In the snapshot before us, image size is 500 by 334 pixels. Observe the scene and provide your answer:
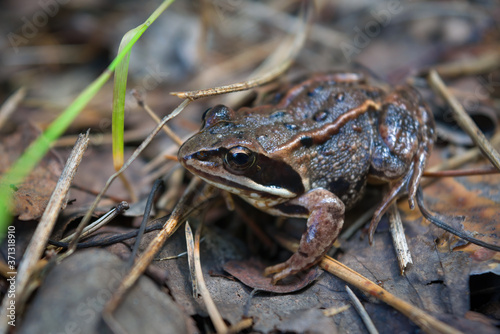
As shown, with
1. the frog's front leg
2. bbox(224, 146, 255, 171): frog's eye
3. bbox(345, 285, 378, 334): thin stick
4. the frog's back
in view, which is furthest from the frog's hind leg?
bbox(224, 146, 255, 171): frog's eye

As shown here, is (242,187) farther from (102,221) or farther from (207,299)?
(102,221)

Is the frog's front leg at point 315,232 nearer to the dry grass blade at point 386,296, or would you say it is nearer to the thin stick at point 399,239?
the dry grass blade at point 386,296

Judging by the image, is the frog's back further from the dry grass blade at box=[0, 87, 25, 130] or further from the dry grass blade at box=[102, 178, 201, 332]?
the dry grass blade at box=[0, 87, 25, 130]

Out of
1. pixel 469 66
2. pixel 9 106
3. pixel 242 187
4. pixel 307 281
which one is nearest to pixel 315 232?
pixel 307 281

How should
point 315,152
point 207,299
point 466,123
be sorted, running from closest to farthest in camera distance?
point 207,299 → point 315,152 → point 466,123

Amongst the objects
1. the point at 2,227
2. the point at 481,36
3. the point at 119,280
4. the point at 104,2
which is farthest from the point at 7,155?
the point at 481,36

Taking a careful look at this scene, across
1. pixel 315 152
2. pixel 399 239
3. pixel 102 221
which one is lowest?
pixel 399 239

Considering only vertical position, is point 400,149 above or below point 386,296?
above

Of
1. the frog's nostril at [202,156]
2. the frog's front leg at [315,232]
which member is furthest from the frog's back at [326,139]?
the frog's nostril at [202,156]
